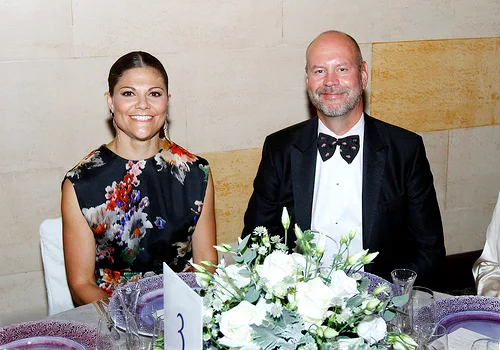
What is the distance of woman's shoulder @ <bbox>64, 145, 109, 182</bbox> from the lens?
2945 millimetres

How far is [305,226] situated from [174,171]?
26.1 inches

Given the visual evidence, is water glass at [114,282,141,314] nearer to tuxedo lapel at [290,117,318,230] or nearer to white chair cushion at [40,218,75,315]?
white chair cushion at [40,218,75,315]

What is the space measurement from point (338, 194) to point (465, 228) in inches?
82.8

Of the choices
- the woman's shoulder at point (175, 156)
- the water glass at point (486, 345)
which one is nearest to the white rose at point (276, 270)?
the water glass at point (486, 345)

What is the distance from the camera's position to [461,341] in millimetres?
2041

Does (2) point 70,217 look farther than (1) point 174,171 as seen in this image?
No

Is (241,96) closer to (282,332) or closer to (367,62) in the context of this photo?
(367,62)

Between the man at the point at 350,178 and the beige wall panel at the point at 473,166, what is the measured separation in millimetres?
1728

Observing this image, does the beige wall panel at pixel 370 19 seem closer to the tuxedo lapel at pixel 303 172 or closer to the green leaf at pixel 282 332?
the tuxedo lapel at pixel 303 172

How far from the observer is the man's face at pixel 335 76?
3.21m

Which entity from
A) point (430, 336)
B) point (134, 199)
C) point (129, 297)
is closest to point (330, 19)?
point (134, 199)

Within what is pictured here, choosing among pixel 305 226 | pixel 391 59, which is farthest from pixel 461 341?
pixel 391 59

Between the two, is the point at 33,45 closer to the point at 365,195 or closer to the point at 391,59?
the point at 365,195

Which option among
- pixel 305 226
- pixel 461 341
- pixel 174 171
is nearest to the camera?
pixel 461 341
